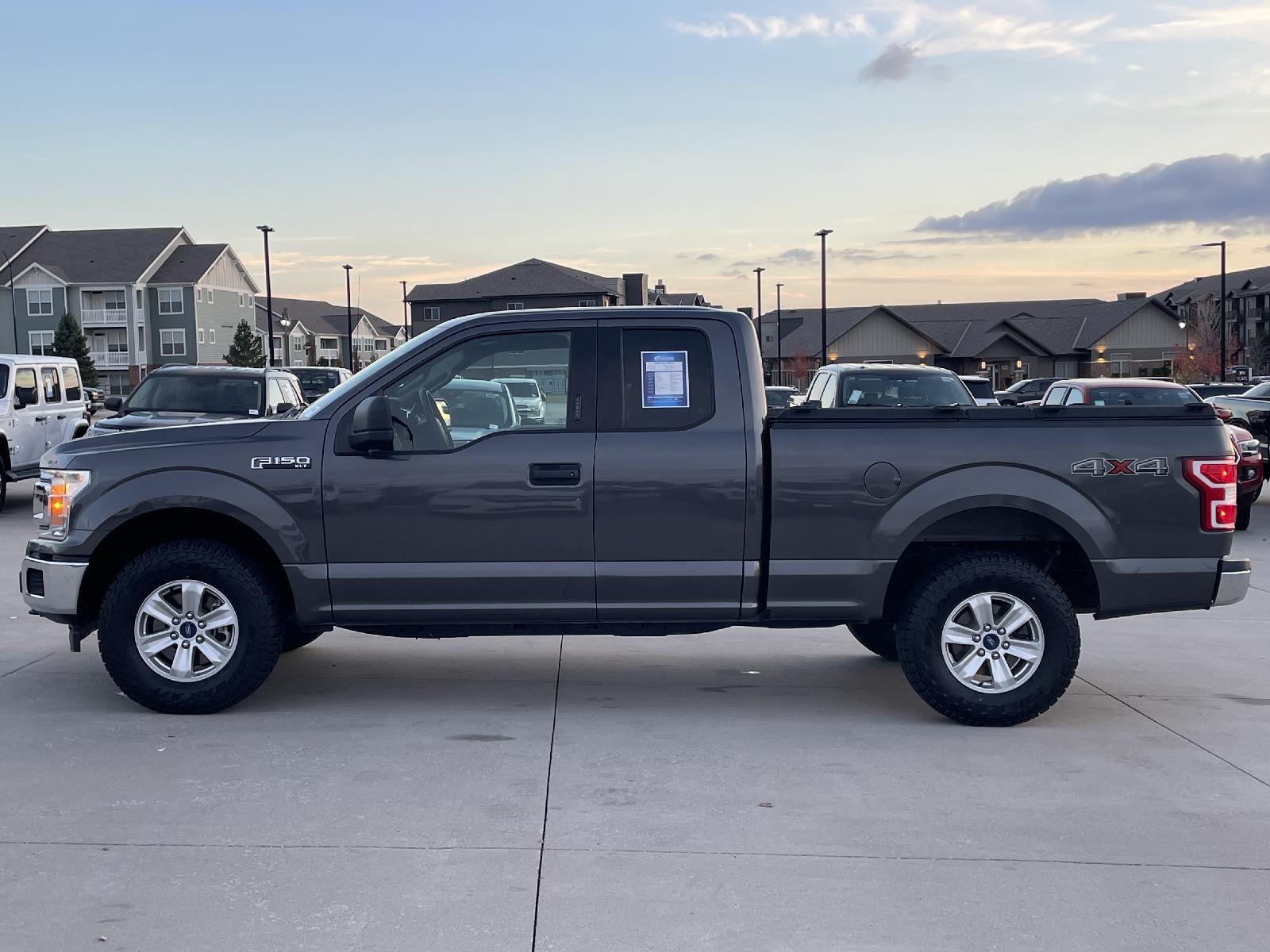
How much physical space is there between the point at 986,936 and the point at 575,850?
1.48m

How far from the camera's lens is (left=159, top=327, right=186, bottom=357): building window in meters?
81.2

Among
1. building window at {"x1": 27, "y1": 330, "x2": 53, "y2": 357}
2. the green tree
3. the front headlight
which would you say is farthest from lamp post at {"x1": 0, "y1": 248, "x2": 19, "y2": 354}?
the front headlight

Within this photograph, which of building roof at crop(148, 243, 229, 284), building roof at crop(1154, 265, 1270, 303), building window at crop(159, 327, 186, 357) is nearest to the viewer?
building roof at crop(148, 243, 229, 284)

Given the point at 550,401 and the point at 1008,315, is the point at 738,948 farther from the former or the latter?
the point at 1008,315

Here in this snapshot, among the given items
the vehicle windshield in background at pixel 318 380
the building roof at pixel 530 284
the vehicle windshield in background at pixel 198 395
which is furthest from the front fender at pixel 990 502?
the building roof at pixel 530 284

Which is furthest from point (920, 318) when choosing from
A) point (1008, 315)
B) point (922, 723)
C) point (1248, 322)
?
point (922, 723)

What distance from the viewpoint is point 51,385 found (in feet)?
56.6

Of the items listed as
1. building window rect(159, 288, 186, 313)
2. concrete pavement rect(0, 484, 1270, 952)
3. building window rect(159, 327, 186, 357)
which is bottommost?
concrete pavement rect(0, 484, 1270, 952)

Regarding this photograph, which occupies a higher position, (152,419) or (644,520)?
(152,419)

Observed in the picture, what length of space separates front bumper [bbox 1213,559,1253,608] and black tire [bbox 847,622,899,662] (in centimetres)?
198

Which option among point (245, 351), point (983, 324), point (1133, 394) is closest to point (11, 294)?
point (245, 351)

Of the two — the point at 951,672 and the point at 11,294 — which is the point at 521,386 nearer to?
the point at 951,672

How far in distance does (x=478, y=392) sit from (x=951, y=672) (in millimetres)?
2752

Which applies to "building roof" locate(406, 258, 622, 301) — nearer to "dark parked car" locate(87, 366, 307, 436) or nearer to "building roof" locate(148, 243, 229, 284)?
"building roof" locate(148, 243, 229, 284)
